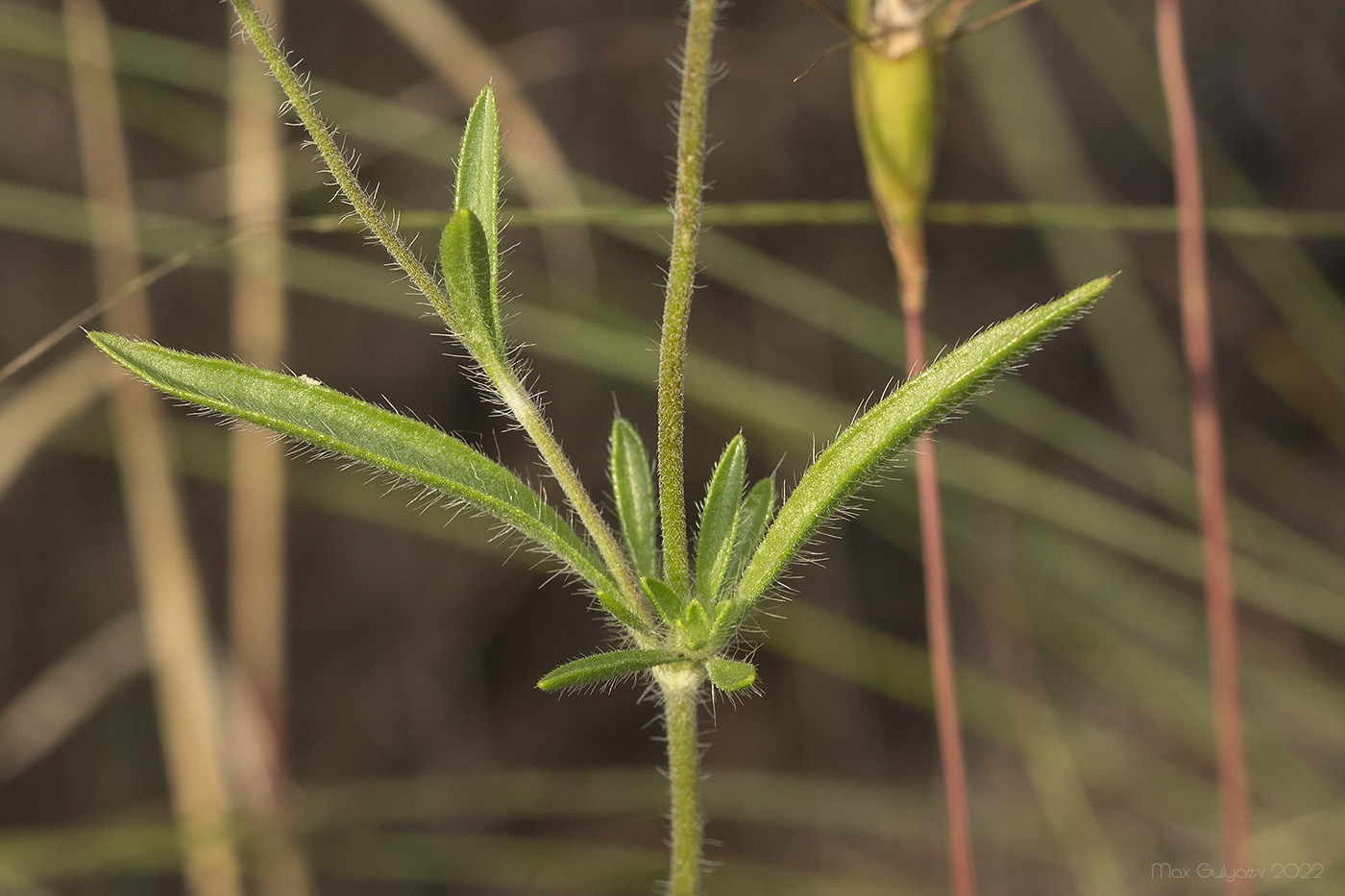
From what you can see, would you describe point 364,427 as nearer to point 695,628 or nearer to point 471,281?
point 471,281

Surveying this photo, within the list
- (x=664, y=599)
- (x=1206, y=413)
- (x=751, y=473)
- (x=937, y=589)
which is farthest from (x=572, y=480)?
(x=751, y=473)

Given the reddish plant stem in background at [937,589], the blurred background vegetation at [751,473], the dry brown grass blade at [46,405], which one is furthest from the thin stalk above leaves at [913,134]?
the dry brown grass blade at [46,405]

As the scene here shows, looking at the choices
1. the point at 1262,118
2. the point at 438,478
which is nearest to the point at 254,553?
the point at 438,478

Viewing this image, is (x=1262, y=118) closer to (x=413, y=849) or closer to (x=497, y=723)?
(x=497, y=723)

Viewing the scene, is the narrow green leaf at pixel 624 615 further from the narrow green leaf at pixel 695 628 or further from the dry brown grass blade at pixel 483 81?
the dry brown grass blade at pixel 483 81

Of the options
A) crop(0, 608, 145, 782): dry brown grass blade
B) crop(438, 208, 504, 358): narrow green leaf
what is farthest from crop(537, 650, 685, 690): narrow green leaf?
crop(0, 608, 145, 782): dry brown grass blade

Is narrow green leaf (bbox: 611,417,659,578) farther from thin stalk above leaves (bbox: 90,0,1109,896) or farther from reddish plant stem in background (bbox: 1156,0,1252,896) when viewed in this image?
reddish plant stem in background (bbox: 1156,0,1252,896)
